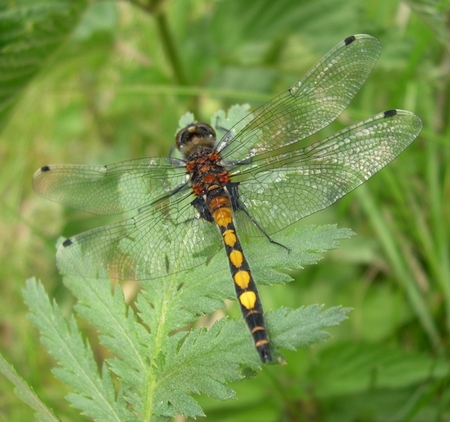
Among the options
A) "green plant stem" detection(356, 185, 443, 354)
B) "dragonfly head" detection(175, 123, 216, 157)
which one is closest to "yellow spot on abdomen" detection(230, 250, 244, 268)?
"dragonfly head" detection(175, 123, 216, 157)

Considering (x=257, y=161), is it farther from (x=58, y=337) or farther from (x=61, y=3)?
(x=61, y=3)

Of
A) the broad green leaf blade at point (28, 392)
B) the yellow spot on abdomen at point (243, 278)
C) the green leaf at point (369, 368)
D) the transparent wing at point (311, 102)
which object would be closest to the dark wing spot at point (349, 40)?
the transparent wing at point (311, 102)

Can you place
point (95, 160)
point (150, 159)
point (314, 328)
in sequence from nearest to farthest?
point (314, 328) < point (150, 159) < point (95, 160)

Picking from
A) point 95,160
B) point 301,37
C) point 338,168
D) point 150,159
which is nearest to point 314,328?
point 338,168

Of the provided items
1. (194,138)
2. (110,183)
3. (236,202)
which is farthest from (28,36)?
(236,202)

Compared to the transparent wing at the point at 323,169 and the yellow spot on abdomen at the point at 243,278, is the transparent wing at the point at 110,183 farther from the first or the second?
the yellow spot on abdomen at the point at 243,278

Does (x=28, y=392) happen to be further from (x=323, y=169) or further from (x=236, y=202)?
(x=323, y=169)
